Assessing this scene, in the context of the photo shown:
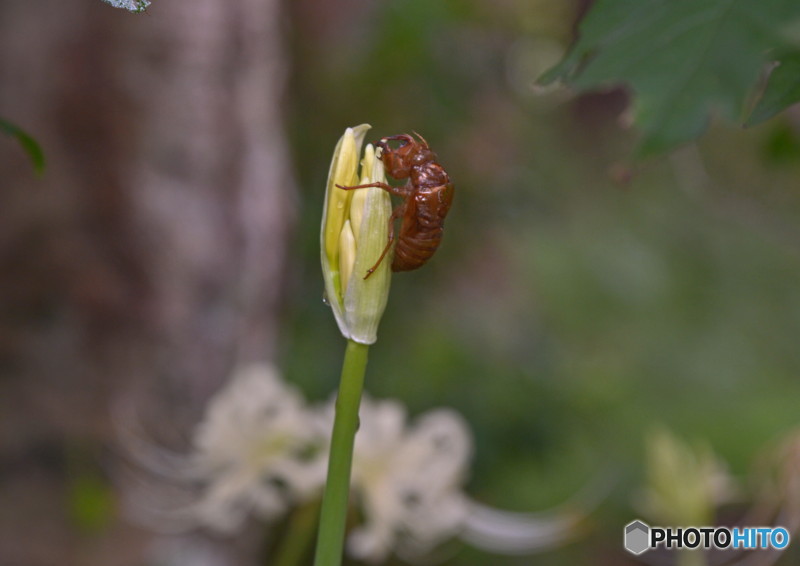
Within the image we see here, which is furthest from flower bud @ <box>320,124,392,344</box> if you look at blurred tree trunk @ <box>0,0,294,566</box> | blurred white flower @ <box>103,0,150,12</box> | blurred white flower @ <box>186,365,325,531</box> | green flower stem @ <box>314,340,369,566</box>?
blurred tree trunk @ <box>0,0,294,566</box>

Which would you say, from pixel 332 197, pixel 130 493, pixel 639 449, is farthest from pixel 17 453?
pixel 639 449

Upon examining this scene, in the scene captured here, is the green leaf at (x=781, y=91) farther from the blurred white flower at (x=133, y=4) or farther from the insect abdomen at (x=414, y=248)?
the blurred white flower at (x=133, y=4)

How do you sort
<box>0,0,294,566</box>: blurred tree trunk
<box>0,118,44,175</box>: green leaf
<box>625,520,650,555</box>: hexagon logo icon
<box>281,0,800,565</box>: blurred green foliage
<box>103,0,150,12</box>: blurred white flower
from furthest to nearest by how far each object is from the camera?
1. <box>281,0,800,565</box>: blurred green foliage
2. <box>0,0,294,566</box>: blurred tree trunk
3. <box>625,520,650,555</box>: hexagon logo icon
4. <box>0,118,44,175</box>: green leaf
5. <box>103,0,150,12</box>: blurred white flower

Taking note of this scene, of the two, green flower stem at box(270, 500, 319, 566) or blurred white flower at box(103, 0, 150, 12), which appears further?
green flower stem at box(270, 500, 319, 566)

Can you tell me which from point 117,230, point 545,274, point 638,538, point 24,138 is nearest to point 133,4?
point 24,138

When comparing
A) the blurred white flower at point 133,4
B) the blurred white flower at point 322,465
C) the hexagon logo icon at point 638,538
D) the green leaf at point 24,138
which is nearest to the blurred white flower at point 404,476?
the blurred white flower at point 322,465

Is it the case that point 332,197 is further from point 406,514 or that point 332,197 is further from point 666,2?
point 406,514

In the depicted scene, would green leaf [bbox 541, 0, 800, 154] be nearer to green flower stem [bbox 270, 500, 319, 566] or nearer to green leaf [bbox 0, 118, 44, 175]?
green leaf [bbox 0, 118, 44, 175]
